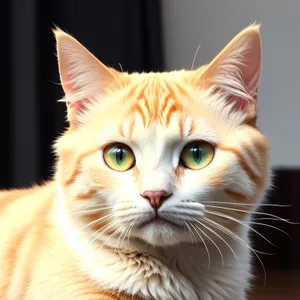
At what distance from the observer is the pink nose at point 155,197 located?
2.66ft

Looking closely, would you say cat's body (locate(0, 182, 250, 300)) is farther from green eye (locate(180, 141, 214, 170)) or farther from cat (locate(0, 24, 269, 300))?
green eye (locate(180, 141, 214, 170))

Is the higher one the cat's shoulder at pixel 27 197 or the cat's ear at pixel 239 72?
the cat's ear at pixel 239 72

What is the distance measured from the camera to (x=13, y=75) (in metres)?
1.95

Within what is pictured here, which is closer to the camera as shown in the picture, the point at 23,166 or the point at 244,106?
the point at 244,106

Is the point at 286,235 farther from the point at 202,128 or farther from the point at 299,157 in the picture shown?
the point at 202,128

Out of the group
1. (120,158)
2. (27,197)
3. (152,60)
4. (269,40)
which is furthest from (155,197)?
(269,40)

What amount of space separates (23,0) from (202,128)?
49.3 inches

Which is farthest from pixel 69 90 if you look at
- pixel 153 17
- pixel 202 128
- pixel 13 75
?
pixel 153 17

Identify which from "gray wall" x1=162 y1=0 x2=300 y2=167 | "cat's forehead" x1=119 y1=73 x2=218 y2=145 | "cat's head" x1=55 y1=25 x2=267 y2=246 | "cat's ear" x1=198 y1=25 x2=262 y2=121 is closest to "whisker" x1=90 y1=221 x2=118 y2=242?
"cat's head" x1=55 y1=25 x2=267 y2=246

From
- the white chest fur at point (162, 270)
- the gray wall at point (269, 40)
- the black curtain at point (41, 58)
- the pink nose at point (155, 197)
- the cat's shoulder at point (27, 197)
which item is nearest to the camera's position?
the pink nose at point (155, 197)

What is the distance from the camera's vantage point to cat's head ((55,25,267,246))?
845 millimetres

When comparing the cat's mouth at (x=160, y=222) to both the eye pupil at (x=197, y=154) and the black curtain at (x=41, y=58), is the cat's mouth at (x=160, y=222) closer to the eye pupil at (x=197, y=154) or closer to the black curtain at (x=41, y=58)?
the eye pupil at (x=197, y=154)

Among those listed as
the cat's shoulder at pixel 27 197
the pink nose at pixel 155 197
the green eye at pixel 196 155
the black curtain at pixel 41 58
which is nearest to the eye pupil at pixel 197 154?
the green eye at pixel 196 155

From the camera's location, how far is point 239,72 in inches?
38.3
